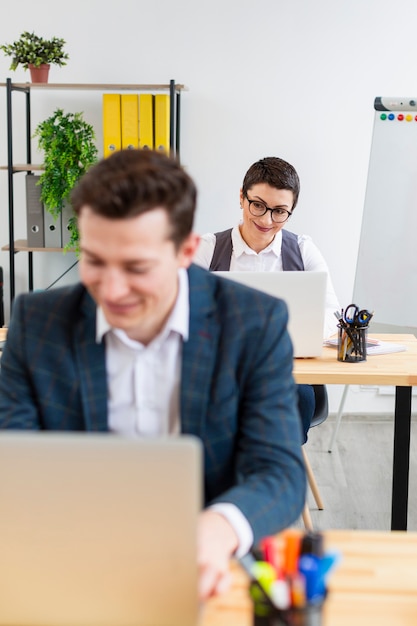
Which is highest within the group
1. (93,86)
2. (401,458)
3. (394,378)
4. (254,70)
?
(254,70)

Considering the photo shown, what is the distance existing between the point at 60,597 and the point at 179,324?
1.50 feet

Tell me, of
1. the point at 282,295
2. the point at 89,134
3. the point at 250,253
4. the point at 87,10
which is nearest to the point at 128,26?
the point at 87,10

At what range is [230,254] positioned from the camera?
3039 mm

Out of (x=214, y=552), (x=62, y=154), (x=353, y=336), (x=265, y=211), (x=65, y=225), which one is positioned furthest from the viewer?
(x=65, y=225)

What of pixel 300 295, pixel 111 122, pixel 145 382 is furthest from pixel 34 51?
pixel 145 382

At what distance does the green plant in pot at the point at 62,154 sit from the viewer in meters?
3.72

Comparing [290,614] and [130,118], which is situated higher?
[130,118]

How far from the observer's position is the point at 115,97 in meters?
3.75

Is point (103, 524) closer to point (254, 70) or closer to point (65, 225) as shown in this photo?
point (65, 225)

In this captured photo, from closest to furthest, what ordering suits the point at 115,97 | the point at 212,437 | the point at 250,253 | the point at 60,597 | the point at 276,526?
the point at 60,597 → the point at 276,526 → the point at 212,437 → the point at 250,253 → the point at 115,97

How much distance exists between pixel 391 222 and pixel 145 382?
2538 mm

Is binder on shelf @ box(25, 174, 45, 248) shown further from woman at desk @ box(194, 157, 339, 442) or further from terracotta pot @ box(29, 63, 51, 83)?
woman at desk @ box(194, 157, 339, 442)

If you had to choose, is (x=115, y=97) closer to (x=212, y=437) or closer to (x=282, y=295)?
(x=282, y=295)

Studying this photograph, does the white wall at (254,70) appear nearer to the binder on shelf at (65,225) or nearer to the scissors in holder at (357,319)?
the binder on shelf at (65,225)
